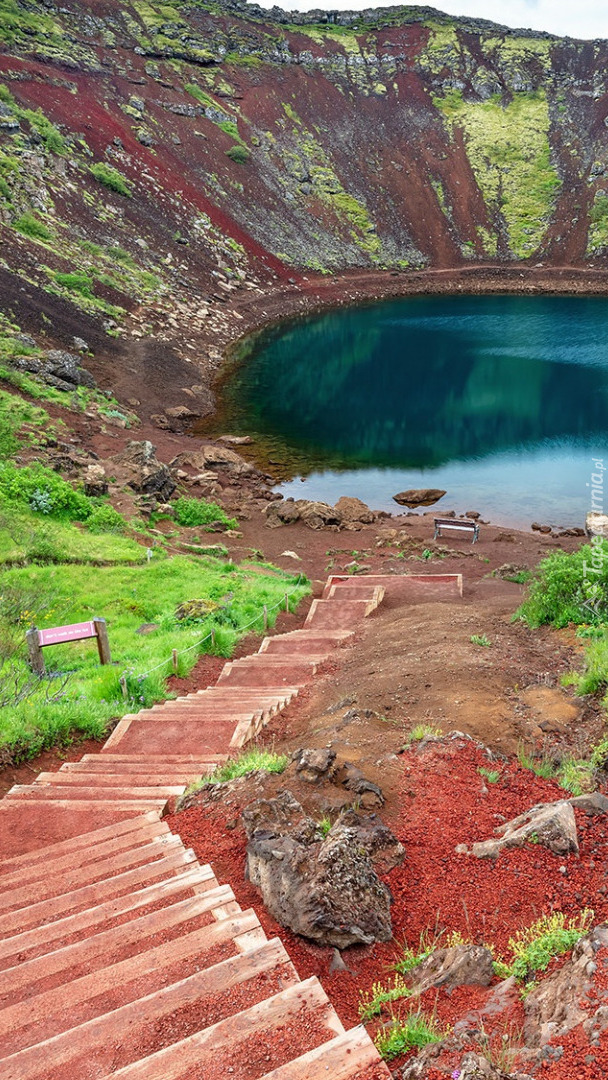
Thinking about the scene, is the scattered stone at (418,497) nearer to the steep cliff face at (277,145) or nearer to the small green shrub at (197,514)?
the small green shrub at (197,514)

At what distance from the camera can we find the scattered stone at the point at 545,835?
4.98 meters

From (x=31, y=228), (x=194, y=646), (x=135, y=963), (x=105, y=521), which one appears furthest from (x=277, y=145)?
(x=135, y=963)

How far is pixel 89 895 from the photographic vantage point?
16.3 feet

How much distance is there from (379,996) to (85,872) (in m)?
2.57

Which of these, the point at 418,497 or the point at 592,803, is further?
the point at 418,497

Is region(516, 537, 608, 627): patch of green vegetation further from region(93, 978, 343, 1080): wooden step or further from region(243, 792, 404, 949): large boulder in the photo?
region(93, 978, 343, 1080): wooden step

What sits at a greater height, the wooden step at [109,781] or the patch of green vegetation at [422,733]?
the patch of green vegetation at [422,733]

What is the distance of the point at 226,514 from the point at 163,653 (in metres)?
13.1

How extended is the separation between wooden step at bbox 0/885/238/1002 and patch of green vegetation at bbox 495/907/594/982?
1750 millimetres

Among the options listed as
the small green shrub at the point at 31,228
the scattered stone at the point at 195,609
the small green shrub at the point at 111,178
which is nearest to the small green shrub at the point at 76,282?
the small green shrub at the point at 31,228

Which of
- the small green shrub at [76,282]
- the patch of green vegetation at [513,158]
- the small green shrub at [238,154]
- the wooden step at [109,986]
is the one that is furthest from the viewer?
the patch of green vegetation at [513,158]

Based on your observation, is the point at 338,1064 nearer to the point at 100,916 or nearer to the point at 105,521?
the point at 100,916

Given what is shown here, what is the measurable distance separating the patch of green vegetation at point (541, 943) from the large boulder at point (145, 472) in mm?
22162

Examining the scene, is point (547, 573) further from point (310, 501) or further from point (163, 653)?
point (310, 501)
